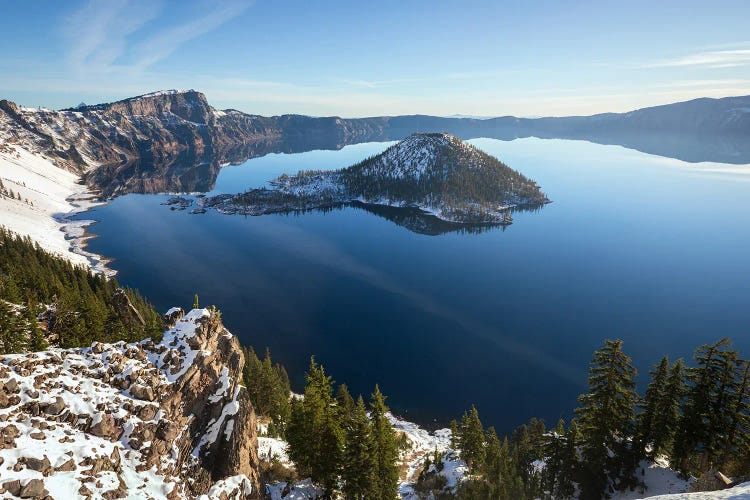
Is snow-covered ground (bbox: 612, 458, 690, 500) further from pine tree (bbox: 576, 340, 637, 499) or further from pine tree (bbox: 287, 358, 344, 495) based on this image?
pine tree (bbox: 287, 358, 344, 495)

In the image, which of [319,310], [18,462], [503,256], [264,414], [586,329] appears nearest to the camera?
[18,462]

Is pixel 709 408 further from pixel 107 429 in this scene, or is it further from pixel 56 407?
pixel 56 407

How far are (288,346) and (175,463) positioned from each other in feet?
273

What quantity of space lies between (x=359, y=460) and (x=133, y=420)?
2257 cm

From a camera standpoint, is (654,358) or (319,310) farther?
(319,310)

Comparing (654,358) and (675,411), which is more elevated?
(675,411)

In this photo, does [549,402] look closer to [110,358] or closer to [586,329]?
[586,329]

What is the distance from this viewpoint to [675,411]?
1692 inches

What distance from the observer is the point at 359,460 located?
40.9 meters

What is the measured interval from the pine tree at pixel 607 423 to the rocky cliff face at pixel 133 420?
3932 centimetres

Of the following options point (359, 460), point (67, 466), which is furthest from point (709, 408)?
point (67, 466)


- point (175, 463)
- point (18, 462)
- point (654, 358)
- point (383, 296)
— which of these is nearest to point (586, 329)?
point (654, 358)

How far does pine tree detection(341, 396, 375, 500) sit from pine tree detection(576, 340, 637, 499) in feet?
84.5

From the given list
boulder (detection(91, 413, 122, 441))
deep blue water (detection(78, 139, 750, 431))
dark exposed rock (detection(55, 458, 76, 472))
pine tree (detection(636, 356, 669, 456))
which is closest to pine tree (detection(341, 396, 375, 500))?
boulder (detection(91, 413, 122, 441))
